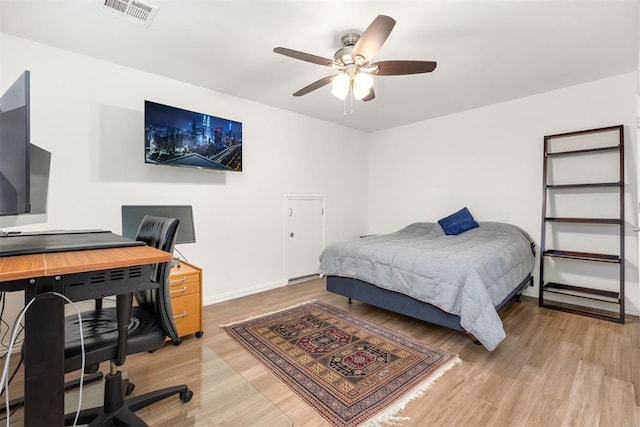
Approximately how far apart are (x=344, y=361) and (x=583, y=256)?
280 centimetres

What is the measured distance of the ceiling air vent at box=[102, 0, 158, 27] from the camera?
192 cm

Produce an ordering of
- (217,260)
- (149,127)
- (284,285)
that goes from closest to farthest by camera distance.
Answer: (149,127), (217,260), (284,285)

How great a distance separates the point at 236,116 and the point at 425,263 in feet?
8.97

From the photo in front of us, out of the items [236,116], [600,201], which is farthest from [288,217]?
[600,201]

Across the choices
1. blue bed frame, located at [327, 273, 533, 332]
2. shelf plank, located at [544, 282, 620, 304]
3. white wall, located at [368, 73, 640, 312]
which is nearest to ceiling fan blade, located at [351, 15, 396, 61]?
blue bed frame, located at [327, 273, 533, 332]

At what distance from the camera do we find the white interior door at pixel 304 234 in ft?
13.7

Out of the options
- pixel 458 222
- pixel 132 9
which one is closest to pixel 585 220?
pixel 458 222

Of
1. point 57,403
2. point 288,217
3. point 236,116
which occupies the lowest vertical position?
point 57,403

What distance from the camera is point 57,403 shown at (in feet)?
3.44

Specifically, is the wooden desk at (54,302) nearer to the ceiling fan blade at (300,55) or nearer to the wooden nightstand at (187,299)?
the wooden nightstand at (187,299)

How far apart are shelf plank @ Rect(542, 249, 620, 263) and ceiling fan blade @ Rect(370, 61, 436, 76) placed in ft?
8.18

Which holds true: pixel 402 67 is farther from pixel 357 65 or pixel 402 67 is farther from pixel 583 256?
pixel 583 256

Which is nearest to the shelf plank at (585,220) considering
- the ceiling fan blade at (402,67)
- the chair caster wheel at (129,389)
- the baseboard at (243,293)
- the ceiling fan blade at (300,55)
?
the ceiling fan blade at (402,67)

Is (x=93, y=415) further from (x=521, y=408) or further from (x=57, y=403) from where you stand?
(x=521, y=408)
